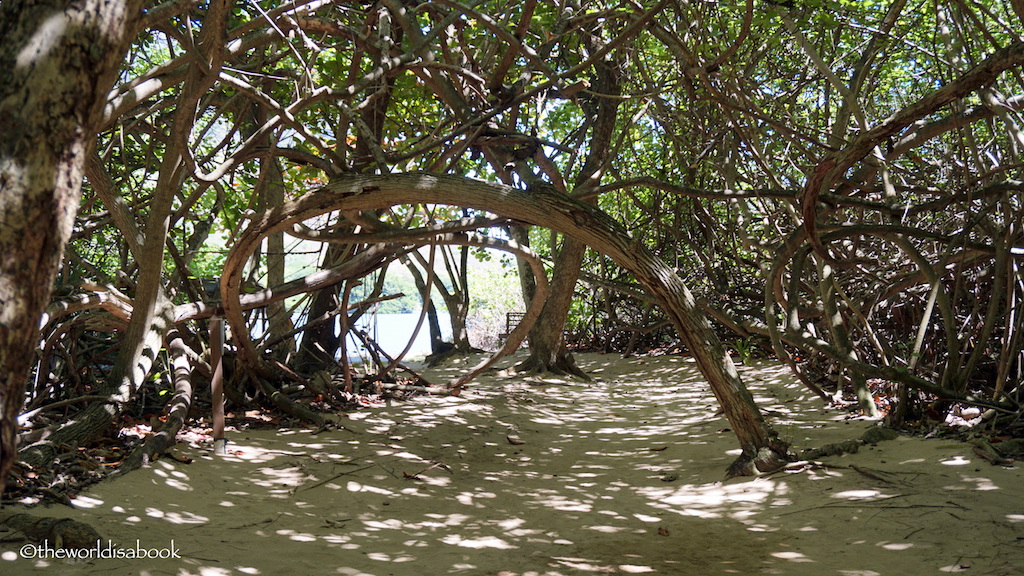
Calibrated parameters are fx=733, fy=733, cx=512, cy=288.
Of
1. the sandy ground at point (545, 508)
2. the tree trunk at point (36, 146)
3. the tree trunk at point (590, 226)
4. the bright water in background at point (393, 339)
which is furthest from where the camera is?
the bright water in background at point (393, 339)

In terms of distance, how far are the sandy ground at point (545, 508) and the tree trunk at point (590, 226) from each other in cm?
30

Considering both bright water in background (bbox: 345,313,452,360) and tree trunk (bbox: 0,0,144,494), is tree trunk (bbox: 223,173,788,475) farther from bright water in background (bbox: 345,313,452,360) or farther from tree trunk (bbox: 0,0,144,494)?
tree trunk (bbox: 0,0,144,494)

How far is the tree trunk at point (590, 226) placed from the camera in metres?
3.89

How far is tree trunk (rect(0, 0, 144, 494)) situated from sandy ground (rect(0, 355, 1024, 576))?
172cm

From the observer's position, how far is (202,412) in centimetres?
512

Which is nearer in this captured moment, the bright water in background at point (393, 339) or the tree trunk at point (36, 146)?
the tree trunk at point (36, 146)

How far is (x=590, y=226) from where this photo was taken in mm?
3943

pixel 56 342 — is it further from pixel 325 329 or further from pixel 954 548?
pixel 954 548

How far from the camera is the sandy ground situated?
2771mm

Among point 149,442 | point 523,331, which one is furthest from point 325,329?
point 149,442

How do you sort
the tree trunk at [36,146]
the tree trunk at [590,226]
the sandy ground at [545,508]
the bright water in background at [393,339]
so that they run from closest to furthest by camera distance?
the tree trunk at [36,146], the sandy ground at [545,508], the tree trunk at [590,226], the bright water in background at [393,339]

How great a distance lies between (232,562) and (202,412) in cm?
258

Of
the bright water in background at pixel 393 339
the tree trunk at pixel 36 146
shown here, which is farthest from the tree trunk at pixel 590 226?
the tree trunk at pixel 36 146

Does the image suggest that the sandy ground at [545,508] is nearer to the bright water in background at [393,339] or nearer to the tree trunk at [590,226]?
the tree trunk at [590,226]
